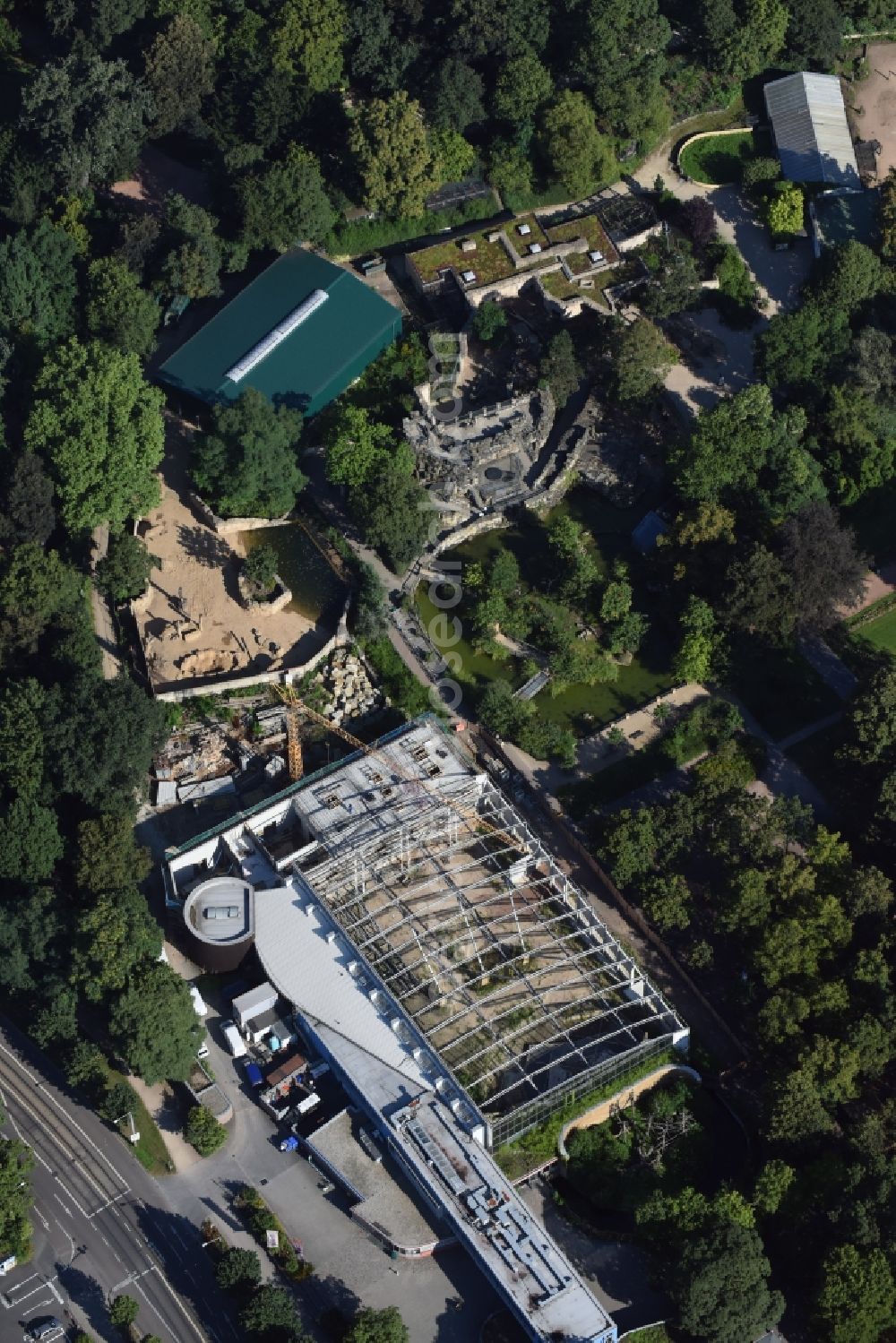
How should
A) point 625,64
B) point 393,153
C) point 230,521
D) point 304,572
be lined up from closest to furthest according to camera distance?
point 304,572
point 230,521
point 393,153
point 625,64

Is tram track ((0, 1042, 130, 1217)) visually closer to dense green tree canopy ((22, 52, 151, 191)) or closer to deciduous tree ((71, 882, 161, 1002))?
deciduous tree ((71, 882, 161, 1002))

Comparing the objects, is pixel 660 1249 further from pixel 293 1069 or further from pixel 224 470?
pixel 224 470

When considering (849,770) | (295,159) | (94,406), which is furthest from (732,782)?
(295,159)

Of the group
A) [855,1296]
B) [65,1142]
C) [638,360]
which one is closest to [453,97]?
[638,360]

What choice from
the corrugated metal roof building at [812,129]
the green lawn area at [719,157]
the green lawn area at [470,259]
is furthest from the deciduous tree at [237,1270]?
the corrugated metal roof building at [812,129]

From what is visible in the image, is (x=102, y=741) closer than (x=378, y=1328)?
No

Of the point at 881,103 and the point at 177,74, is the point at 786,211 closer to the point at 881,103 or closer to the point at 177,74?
the point at 881,103

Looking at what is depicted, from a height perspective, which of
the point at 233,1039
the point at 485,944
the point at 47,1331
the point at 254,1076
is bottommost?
the point at 47,1331
